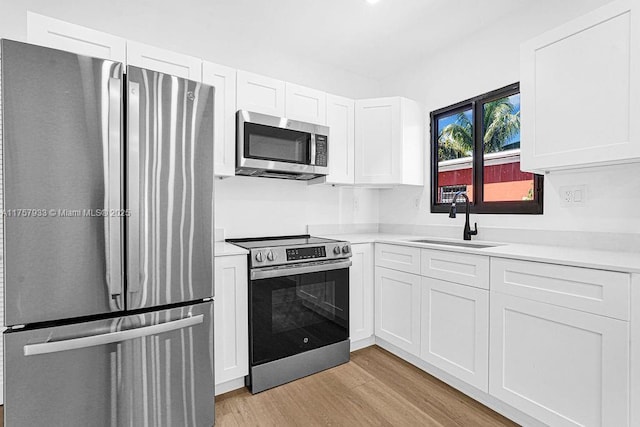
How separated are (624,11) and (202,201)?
2.27 metres

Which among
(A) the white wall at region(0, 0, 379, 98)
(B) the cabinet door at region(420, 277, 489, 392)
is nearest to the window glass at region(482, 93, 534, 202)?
(B) the cabinet door at region(420, 277, 489, 392)

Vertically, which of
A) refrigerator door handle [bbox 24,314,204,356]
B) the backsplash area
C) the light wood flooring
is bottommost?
the light wood flooring

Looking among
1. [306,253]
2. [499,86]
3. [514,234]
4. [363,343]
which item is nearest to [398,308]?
[363,343]

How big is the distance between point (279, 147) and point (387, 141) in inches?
40.8

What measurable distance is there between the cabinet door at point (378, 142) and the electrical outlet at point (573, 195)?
119cm

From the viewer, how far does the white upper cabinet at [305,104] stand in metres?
2.51

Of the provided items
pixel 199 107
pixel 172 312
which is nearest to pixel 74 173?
pixel 199 107

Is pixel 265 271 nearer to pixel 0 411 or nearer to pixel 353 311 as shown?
pixel 353 311

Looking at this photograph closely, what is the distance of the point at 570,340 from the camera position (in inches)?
58.2

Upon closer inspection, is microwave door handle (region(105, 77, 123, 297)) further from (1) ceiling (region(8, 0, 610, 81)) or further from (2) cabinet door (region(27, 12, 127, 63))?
(1) ceiling (region(8, 0, 610, 81))

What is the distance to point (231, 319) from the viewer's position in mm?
1962

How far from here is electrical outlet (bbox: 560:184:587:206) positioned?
6.36 feet

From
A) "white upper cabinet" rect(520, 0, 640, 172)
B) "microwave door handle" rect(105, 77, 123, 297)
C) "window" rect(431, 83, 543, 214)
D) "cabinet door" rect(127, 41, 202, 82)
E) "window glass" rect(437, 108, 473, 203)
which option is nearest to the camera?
"microwave door handle" rect(105, 77, 123, 297)

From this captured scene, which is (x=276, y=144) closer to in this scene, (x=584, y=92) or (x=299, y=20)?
(x=299, y=20)
